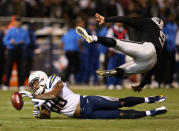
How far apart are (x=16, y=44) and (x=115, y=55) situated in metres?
3.00

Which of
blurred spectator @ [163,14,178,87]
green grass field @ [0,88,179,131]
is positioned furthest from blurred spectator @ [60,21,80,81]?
green grass field @ [0,88,179,131]

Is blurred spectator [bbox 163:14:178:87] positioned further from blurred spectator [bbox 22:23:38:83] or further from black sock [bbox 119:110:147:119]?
black sock [bbox 119:110:147:119]

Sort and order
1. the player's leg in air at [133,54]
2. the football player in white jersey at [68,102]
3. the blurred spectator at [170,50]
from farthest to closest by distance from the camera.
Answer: the blurred spectator at [170,50]
the player's leg in air at [133,54]
the football player in white jersey at [68,102]

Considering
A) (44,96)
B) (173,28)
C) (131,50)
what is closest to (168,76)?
(173,28)

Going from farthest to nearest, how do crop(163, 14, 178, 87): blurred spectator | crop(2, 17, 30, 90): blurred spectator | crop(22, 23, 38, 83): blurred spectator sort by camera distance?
crop(163, 14, 178, 87): blurred spectator < crop(22, 23, 38, 83): blurred spectator < crop(2, 17, 30, 90): blurred spectator

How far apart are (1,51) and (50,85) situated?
923 cm

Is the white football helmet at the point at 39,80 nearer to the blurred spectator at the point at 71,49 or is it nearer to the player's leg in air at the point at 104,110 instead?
the player's leg in air at the point at 104,110

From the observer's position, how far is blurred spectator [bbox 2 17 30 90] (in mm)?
17375

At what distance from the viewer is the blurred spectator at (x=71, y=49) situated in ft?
61.8

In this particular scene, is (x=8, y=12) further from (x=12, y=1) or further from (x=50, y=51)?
(x=50, y=51)

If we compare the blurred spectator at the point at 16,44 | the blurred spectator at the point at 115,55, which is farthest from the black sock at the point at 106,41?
the blurred spectator at the point at 16,44

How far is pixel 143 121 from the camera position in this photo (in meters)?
9.54

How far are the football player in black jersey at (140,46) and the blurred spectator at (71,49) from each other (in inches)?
314

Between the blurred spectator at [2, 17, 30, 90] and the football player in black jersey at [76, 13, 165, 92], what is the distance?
282 inches
